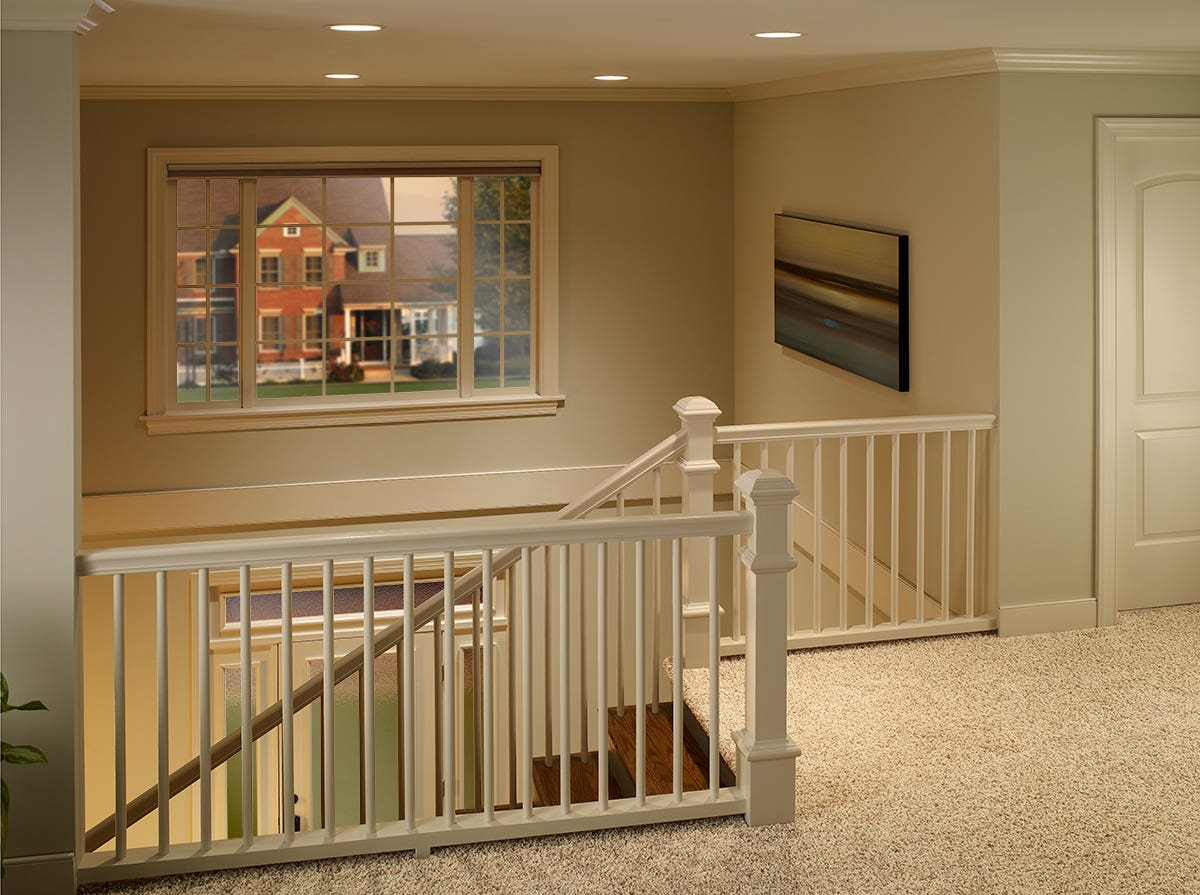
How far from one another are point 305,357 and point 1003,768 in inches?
249

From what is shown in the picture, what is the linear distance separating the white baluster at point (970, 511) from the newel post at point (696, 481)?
96 cm

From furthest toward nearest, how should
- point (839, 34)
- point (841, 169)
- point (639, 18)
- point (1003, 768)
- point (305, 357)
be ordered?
point (305, 357) < point (841, 169) < point (839, 34) < point (639, 18) < point (1003, 768)

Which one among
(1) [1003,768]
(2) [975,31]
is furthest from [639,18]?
(1) [1003,768]

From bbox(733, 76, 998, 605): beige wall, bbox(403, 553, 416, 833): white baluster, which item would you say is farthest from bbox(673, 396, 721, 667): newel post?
bbox(403, 553, 416, 833): white baluster

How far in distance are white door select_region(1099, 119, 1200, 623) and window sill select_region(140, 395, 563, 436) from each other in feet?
10.0

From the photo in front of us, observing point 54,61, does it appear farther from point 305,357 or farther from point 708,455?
point 305,357

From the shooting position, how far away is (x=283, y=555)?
9.85 ft

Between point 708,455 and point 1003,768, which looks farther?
point 708,455

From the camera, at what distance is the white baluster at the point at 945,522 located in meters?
4.70

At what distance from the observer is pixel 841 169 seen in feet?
18.8

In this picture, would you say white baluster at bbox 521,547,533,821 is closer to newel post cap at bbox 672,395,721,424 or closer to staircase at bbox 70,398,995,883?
staircase at bbox 70,398,995,883

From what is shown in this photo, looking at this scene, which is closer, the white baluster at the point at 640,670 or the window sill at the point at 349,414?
the white baluster at the point at 640,670

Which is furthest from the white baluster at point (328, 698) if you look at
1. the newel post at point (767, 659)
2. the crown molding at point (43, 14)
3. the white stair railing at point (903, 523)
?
the white stair railing at point (903, 523)

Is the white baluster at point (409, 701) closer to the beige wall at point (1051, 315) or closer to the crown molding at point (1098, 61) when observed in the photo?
the beige wall at point (1051, 315)
